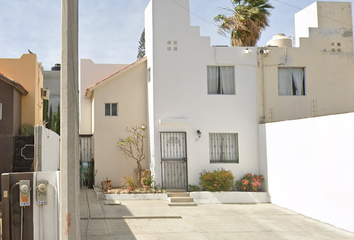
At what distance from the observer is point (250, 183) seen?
15.9 meters

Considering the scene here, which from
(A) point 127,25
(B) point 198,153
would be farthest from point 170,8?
(B) point 198,153

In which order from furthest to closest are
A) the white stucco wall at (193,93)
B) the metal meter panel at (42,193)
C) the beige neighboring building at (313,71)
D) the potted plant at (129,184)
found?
the beige neighboring building at (313,71) < the white stucco wall at (193,93) < the potted plant at (129,184) < the metal meter panel at (42,193)

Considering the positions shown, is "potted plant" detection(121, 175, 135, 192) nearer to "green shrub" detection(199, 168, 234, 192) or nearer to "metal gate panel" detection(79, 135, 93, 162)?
"green shrub" detection(199, 168, 234, 192)

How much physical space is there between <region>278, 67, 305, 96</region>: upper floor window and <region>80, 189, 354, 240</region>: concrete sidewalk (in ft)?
17.2

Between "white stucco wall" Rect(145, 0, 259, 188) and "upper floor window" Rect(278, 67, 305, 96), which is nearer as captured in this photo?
"white stucco wall" Rect(145, 0, 259, 188)

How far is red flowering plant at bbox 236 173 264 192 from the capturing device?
621 inches

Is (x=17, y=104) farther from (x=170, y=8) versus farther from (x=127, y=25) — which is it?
(x=170, y=8)

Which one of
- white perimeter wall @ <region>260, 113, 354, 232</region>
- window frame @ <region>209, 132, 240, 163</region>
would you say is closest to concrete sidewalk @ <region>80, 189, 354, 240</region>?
white perimeter wall @ <region>260, 113, 354, 232</region>

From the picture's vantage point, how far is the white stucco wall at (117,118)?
1722 cm

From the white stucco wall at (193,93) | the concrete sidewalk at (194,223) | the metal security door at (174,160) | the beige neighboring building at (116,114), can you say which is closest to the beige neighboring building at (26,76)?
the beige neighboring building at (116,114)

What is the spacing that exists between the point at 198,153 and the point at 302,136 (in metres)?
4.46


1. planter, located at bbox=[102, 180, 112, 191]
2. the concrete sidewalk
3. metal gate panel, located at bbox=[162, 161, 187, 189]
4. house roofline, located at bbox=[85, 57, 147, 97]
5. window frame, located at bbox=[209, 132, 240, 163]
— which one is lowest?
the concrete sidewalk

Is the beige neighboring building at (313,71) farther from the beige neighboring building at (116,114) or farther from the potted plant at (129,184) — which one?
the potted plant at (129,184)

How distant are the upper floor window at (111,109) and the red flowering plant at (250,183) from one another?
6243mm
